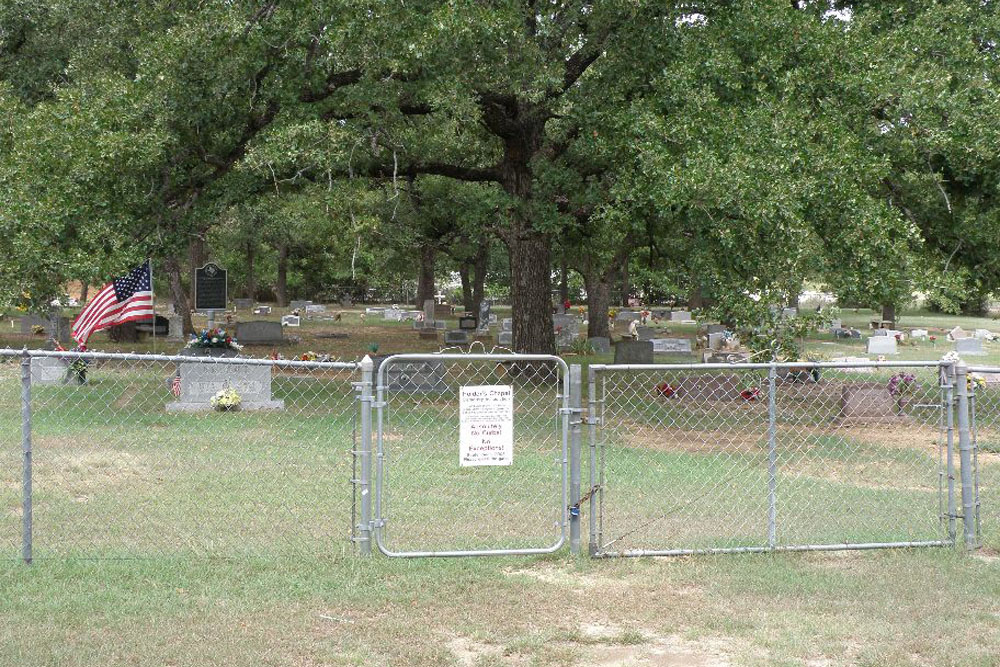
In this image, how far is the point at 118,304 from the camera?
1731 cm

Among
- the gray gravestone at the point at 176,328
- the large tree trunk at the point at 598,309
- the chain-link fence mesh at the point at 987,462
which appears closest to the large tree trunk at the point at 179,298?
the gray gravestone at the point at 176,328

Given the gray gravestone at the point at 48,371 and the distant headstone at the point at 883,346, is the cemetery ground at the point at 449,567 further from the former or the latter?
the distant headstone at the point at 883,346

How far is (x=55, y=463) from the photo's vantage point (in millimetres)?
10953

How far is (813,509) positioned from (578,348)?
20846 mm

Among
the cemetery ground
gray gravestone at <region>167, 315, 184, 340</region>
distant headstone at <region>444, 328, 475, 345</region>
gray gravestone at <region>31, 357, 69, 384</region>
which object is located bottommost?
the cemetery ground

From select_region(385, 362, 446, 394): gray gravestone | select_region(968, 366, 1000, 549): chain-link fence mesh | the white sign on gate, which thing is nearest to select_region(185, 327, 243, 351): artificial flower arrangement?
select_region(385, 362, 446, 394): gray gravestone

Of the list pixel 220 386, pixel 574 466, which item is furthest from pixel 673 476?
pixel 220 386

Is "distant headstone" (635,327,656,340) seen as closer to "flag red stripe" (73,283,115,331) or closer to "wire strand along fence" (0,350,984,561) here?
"wire strand along fence" (0,350,984,561)

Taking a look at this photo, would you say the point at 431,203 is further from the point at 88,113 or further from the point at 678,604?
the point at 678,604

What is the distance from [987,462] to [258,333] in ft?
72.8

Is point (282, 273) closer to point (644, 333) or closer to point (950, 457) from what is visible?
point (644, 333)

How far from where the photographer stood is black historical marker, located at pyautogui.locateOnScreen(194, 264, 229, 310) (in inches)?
1157

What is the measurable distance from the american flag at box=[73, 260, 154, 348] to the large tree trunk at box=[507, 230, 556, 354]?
7107 mm

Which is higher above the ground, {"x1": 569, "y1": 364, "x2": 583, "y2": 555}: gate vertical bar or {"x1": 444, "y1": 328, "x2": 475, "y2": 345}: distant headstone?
{"x1": 444, "y1": 328, "x2": 475, "y2": 345}: distant headstone
